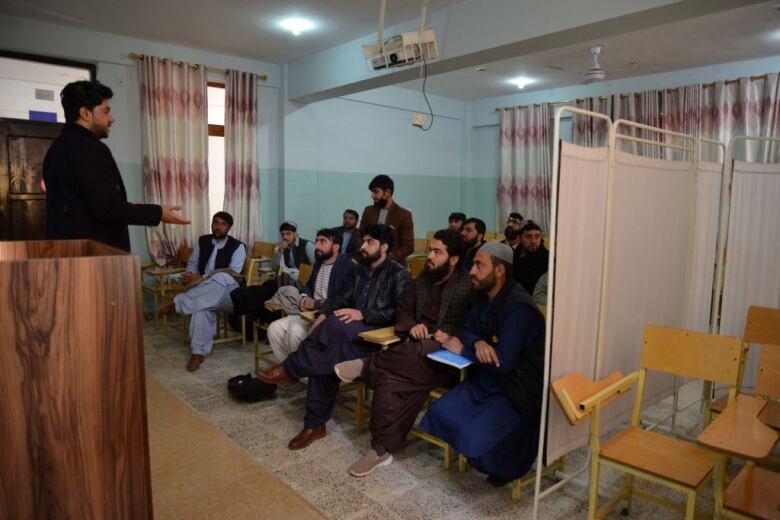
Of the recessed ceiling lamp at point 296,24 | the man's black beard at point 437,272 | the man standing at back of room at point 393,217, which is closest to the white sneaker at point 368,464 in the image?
the man's black beard at point 437,272

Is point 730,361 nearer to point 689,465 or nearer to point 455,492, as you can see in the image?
point 689,465

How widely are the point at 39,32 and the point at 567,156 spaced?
5104 millimetres

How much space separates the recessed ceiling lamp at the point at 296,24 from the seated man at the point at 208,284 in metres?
1.81

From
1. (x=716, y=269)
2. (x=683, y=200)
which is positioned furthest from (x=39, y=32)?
(x=716, y=269)

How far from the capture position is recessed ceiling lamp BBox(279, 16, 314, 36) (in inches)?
188

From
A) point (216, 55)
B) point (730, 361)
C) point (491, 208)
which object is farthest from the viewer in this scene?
point (491, 208)

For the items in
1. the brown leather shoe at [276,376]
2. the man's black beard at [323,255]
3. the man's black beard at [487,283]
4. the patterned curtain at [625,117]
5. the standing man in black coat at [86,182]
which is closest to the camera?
the standing man in black coat at [86,182]

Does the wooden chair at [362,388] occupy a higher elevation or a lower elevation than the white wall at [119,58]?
lower

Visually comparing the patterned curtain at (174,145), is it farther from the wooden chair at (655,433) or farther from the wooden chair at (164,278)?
the wooden chair at (655,433)

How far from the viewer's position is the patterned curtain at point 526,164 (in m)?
7.46

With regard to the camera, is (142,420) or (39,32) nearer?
(142,420)

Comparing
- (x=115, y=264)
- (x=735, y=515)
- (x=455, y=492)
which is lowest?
(x=455, y=492)

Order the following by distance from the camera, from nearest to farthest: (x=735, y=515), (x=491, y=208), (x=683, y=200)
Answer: (x=735, y=515)
(x=683, y=200)
(x=491, y=208)

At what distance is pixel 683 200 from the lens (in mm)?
2795
